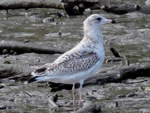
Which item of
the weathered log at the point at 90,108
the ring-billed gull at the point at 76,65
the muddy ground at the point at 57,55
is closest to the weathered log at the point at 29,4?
the muddy ground at the point at 57,55

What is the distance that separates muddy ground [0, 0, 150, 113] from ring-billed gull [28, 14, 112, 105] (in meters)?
0.31

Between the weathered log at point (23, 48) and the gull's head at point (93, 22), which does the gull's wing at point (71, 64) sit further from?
the weathered log at point (23, 48)

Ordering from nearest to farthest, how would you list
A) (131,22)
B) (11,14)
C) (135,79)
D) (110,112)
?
(110,112) → (135,79) → (131,22) → (11,14)

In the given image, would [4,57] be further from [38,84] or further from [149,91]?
[149,91]

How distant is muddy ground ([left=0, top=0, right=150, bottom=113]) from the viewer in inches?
319

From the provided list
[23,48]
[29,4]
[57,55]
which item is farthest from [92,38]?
[29,4]

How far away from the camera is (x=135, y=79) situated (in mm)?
9375

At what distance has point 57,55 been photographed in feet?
36.7

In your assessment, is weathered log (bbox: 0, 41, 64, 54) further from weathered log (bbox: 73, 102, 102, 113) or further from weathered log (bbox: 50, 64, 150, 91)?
weathered log (bbox: 73, 102, 102, 113)

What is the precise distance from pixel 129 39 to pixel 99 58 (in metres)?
4.61

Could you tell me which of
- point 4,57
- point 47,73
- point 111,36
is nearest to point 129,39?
point 111,36

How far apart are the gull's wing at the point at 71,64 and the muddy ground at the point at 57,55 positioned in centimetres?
37

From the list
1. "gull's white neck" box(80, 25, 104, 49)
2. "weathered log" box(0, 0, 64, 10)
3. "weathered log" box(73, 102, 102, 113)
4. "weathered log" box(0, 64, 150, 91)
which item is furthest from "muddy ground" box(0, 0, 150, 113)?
"gull's white neck" box(80, 25, 104, 49)

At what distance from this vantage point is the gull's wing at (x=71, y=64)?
814 centimetres
